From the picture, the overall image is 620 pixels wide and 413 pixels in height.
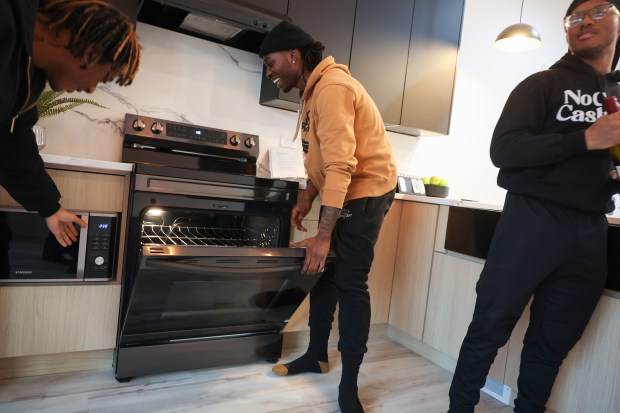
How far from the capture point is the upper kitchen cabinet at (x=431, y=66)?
8.66 ft

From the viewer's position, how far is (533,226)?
1.35 metres

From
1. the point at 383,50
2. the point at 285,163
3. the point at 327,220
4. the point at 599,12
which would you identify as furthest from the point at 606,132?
the point at 285,163

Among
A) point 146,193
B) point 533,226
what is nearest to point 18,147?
point 146,193

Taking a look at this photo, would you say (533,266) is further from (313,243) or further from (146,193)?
(146,193)

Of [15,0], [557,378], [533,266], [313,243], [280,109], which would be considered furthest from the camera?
[280,109]

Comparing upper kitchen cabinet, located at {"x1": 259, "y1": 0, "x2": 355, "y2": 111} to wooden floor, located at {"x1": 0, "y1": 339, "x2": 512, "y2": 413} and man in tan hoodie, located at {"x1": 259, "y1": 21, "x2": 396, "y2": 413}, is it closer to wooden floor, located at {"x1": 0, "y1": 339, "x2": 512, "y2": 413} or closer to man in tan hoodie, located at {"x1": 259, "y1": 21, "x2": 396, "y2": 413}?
man in tan hoodie, located at {"x1": 259, "y1": 21, "x2": 396, "y2": 413}

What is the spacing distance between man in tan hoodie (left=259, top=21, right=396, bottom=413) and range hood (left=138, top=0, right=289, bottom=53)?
47 centimetres

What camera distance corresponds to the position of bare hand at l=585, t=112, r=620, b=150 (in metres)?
1.19

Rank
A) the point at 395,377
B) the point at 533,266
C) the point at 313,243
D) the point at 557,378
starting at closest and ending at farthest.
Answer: the point at 533,266 < the point at 313,243 < the point at 557,378 < the point at 395,377

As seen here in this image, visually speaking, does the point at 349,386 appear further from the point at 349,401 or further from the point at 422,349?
the point at 422,349

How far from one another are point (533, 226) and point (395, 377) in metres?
1.04

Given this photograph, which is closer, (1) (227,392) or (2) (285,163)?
(1) (227,392)

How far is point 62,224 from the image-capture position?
1408 millimetres

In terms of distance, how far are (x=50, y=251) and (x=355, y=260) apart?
1.14 m
